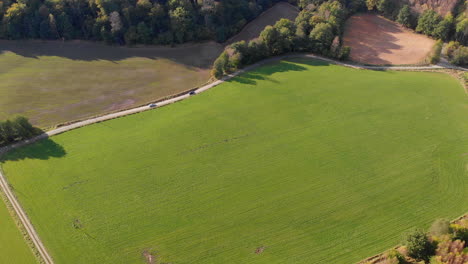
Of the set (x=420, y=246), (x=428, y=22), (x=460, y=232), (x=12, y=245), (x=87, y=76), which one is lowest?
(x=12, y=245)

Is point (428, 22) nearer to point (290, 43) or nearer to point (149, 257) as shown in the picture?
point (290, 43)

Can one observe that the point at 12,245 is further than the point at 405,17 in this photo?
No

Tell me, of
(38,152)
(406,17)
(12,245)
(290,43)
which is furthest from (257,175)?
(406,17)

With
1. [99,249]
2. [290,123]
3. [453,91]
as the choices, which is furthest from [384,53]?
[99,249]

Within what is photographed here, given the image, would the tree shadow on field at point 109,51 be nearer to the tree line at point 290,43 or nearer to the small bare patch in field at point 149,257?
the tree line at point 290,43

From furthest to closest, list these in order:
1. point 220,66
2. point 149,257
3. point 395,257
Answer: point 220,66 → point 149,257 → point 395,257

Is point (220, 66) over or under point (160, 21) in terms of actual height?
under

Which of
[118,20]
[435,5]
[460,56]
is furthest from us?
[435,5]
